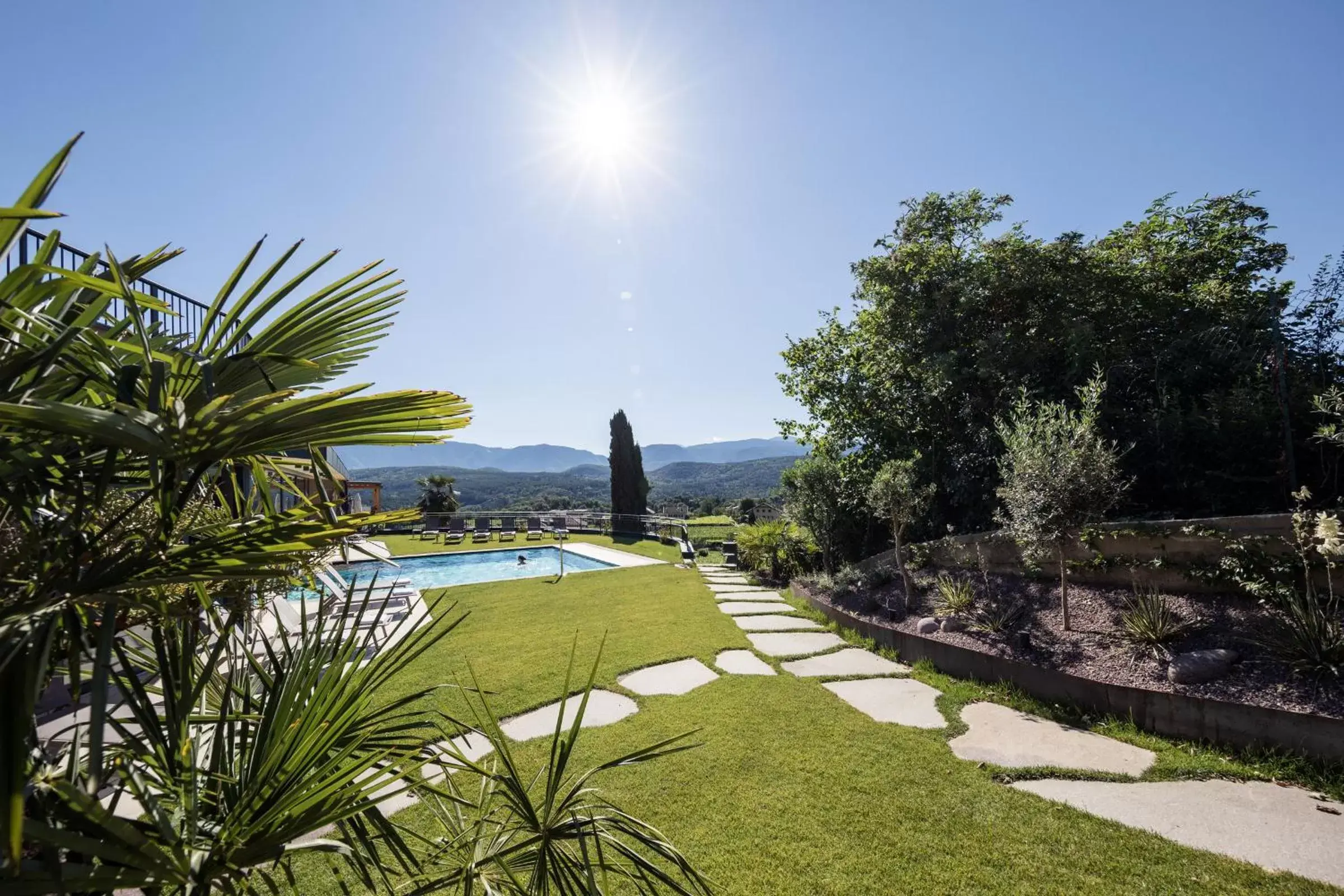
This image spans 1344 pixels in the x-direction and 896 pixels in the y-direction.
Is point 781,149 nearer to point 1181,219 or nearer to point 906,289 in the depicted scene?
point 906,289

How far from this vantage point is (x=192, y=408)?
0.89 metres

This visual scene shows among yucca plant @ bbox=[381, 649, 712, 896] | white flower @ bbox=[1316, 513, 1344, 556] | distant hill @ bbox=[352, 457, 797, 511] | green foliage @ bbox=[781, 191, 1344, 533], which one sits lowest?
distant hill @ bbox=[352, 457, 797, 511]

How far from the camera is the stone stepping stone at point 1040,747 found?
9.79 feet

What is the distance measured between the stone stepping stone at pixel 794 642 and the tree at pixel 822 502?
219 cm

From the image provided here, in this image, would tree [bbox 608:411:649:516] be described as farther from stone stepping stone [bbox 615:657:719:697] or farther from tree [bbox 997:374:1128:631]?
tree [bbox 997:374:1128:631]

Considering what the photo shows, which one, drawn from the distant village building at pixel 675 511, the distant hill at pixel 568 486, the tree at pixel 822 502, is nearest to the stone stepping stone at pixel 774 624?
the tree at pixel 822 502

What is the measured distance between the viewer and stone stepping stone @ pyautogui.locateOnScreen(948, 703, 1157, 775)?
117 inches

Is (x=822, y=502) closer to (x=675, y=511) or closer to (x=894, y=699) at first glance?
(x=894, y=699)

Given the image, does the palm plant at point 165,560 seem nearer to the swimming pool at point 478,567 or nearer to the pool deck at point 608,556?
the pool deck at point 608,556

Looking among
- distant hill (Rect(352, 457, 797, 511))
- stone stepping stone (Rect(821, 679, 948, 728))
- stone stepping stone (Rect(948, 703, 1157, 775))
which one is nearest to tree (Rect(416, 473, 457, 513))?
distant hill (Rect(352, 457, 797, 511))

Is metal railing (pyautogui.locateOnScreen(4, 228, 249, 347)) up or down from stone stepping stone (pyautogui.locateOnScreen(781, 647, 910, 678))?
up

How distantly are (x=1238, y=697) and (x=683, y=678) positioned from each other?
3.68 meters

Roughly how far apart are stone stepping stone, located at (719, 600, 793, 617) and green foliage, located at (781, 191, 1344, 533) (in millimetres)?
→ 2809

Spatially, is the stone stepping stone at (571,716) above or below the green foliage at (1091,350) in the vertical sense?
below
